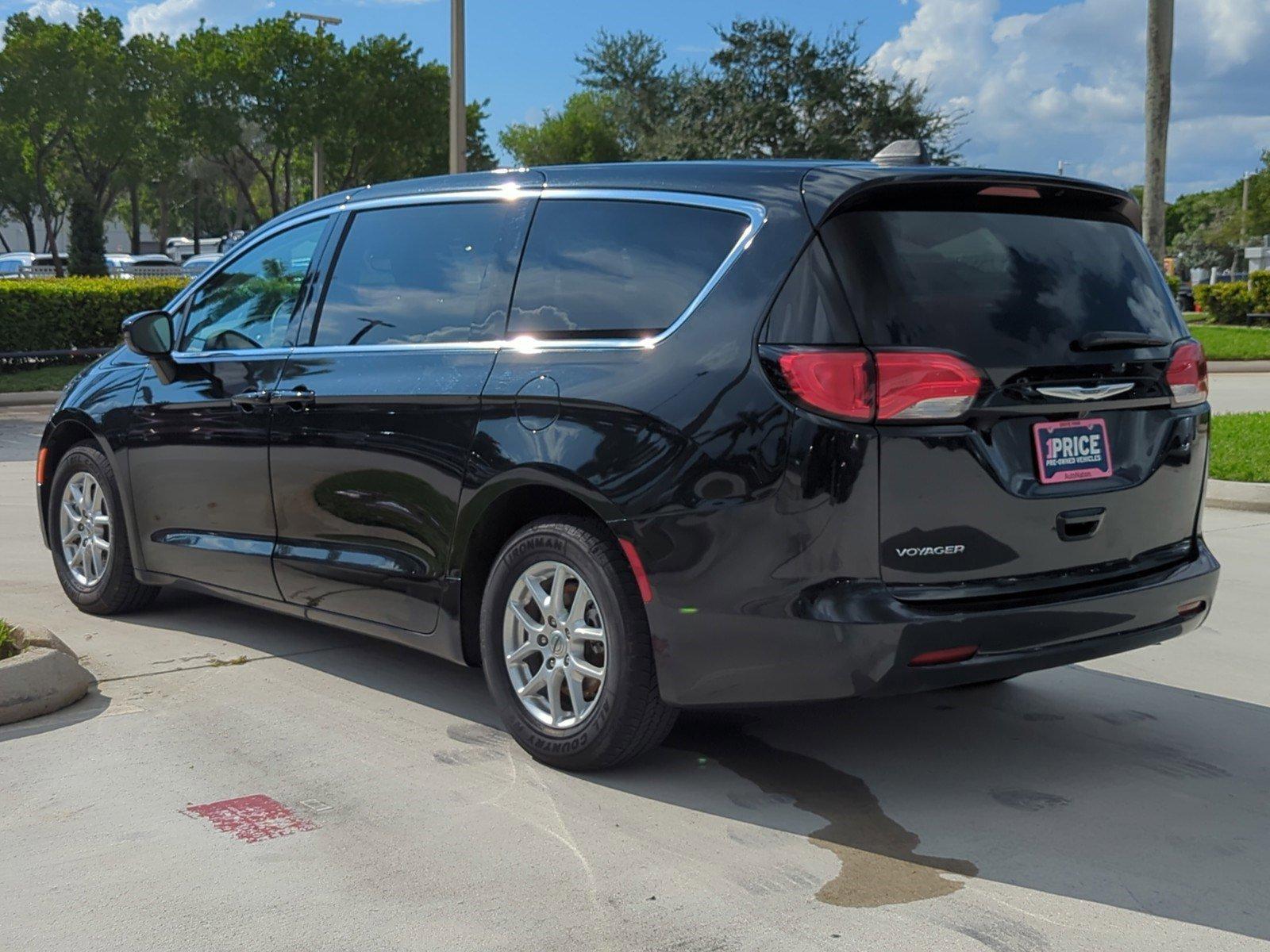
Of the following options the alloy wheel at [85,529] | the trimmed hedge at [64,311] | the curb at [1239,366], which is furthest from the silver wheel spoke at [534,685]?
the curb at [1239,366]

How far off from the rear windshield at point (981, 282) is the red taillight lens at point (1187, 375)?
156 millimetres

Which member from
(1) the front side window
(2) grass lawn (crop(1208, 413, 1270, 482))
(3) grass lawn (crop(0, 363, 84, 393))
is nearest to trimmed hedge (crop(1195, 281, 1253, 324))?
(2) grass lawn (crop(1208, 413, 1270, 482))

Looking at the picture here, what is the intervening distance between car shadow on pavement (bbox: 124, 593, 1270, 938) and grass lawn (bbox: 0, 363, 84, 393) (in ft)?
51.2

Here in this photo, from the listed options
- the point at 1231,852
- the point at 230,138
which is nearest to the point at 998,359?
the point at 1231,852

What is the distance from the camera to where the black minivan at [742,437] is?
4.03 m

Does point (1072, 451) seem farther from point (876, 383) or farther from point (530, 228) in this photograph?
point (530, 228)

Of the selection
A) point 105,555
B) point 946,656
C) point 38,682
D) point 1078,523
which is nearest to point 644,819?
point 946,656

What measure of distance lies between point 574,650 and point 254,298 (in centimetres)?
239

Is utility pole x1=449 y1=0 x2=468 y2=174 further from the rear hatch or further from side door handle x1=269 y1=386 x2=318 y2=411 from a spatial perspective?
the rear hatch

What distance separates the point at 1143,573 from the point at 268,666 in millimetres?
3323

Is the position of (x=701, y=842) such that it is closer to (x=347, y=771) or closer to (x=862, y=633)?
(x=862, y=633)

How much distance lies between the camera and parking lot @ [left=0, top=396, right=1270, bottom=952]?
3.53m

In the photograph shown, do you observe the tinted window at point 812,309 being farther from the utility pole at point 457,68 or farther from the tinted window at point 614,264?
the utility pole at point 457,68

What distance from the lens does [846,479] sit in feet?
13.0
